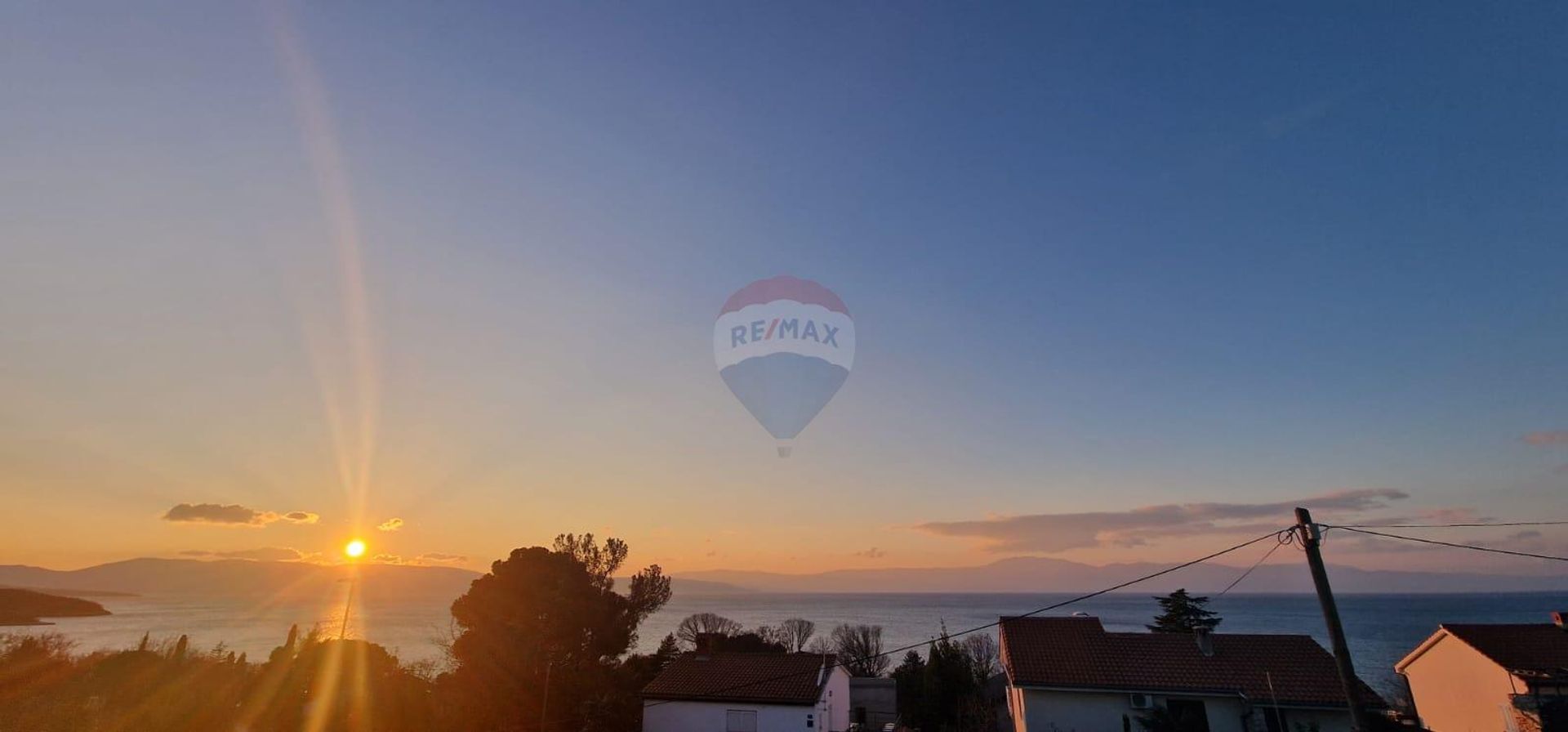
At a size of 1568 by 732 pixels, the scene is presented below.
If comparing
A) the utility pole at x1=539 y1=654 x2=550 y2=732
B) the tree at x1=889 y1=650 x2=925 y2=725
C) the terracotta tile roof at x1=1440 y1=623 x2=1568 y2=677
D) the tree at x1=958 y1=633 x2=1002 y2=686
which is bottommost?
the tree at x1=958 y1=633 x2=1002 y2=686

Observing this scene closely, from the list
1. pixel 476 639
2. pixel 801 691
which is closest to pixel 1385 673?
pixel 801 691

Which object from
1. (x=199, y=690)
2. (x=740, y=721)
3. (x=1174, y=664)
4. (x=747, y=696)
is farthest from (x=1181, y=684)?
(x=199, y=690)

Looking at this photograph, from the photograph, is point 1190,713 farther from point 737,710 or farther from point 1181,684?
point 737,710

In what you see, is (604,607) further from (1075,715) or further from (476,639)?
(1075,715)

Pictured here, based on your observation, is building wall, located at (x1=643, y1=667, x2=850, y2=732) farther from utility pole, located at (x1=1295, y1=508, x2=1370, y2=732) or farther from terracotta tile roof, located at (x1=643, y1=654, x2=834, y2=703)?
utility pole, located at (x1=1295, y1=508, x2=1370, y2=732)

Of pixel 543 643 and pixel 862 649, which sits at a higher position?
pixel 543 643

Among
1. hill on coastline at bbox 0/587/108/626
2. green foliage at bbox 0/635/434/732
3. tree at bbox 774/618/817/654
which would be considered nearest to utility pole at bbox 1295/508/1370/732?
green foliage at bbox 0/635/434/732

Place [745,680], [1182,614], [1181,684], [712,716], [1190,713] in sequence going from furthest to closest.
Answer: [1182,614], [745,680], [712,716], [1181,684], [1190,713]
